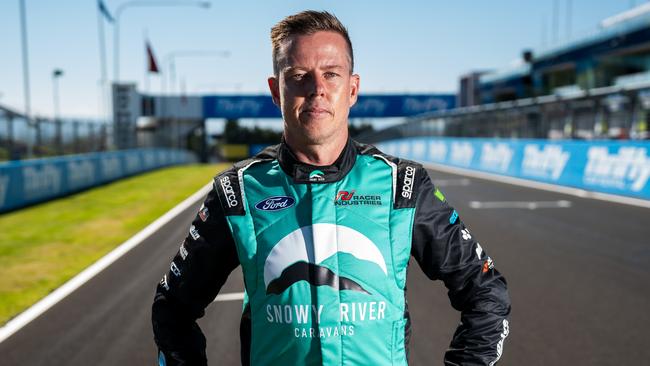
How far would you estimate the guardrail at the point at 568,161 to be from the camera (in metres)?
14.5

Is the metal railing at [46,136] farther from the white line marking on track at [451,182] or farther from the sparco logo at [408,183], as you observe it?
Answer: the sparco logo at [408,183]


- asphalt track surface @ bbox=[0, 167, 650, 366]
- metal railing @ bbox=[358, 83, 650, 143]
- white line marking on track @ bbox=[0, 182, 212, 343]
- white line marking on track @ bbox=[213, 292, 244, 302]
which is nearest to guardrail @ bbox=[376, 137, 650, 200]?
metal railing @ bbox=[358, 83, 650, 143]

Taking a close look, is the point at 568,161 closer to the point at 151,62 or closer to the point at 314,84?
the point at 314,84

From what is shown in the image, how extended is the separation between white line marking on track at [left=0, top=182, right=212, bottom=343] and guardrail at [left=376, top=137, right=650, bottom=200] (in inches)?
409

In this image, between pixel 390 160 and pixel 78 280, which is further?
pixel 78 280

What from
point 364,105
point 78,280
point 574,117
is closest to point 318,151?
point 78,280

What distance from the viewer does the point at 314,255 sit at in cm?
193

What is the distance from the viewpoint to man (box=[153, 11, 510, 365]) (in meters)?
1.92

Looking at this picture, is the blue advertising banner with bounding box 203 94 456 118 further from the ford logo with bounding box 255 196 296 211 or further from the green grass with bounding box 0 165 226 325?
the ford logo with bounding box 255 196 296 211

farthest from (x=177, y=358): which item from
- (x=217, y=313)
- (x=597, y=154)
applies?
(x=597, y=154)

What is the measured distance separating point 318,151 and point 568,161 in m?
17.0

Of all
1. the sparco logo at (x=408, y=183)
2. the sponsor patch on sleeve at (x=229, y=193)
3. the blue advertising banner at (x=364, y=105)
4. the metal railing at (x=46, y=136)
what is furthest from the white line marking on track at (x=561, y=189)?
the blue advertising banner at (x=364, y=105)

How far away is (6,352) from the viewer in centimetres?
503

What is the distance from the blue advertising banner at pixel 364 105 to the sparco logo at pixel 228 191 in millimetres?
52047
